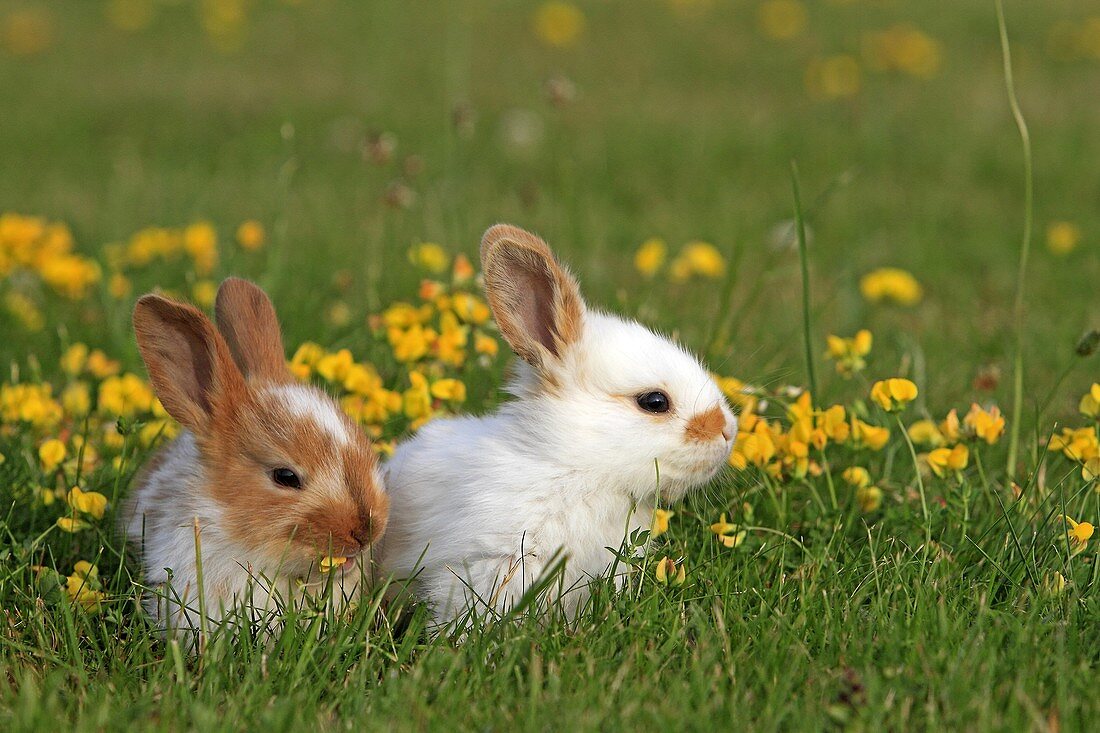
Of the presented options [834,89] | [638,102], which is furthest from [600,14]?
[834,89]

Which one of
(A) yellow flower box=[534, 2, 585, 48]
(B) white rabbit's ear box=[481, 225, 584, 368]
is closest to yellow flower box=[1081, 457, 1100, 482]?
(B) white rabbit's ear box=[481, 225, 584, 368]

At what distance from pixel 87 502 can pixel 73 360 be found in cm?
144

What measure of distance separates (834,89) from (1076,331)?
13.7 feet

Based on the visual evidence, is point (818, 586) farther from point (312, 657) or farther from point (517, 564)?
point (312, 657)

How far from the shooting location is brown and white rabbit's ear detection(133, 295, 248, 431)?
3.06 metres

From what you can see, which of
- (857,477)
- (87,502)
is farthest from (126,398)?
(857,477)

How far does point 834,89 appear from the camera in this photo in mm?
9031

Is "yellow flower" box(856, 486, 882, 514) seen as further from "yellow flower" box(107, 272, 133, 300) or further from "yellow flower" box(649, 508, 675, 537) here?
"yellow flower" box(107, 272, 133, 300)

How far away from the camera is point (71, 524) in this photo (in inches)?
126

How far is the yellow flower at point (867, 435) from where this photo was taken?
3490 millimetres

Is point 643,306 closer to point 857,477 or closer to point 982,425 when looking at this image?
point 857,477

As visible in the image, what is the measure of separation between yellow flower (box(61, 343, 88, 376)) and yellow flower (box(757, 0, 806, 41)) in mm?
8170

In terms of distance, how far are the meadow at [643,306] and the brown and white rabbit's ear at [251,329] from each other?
51cm

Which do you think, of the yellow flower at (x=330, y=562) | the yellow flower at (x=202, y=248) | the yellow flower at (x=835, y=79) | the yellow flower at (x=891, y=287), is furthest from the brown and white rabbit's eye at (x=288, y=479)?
the yellow flower at (x=835, y=79)
